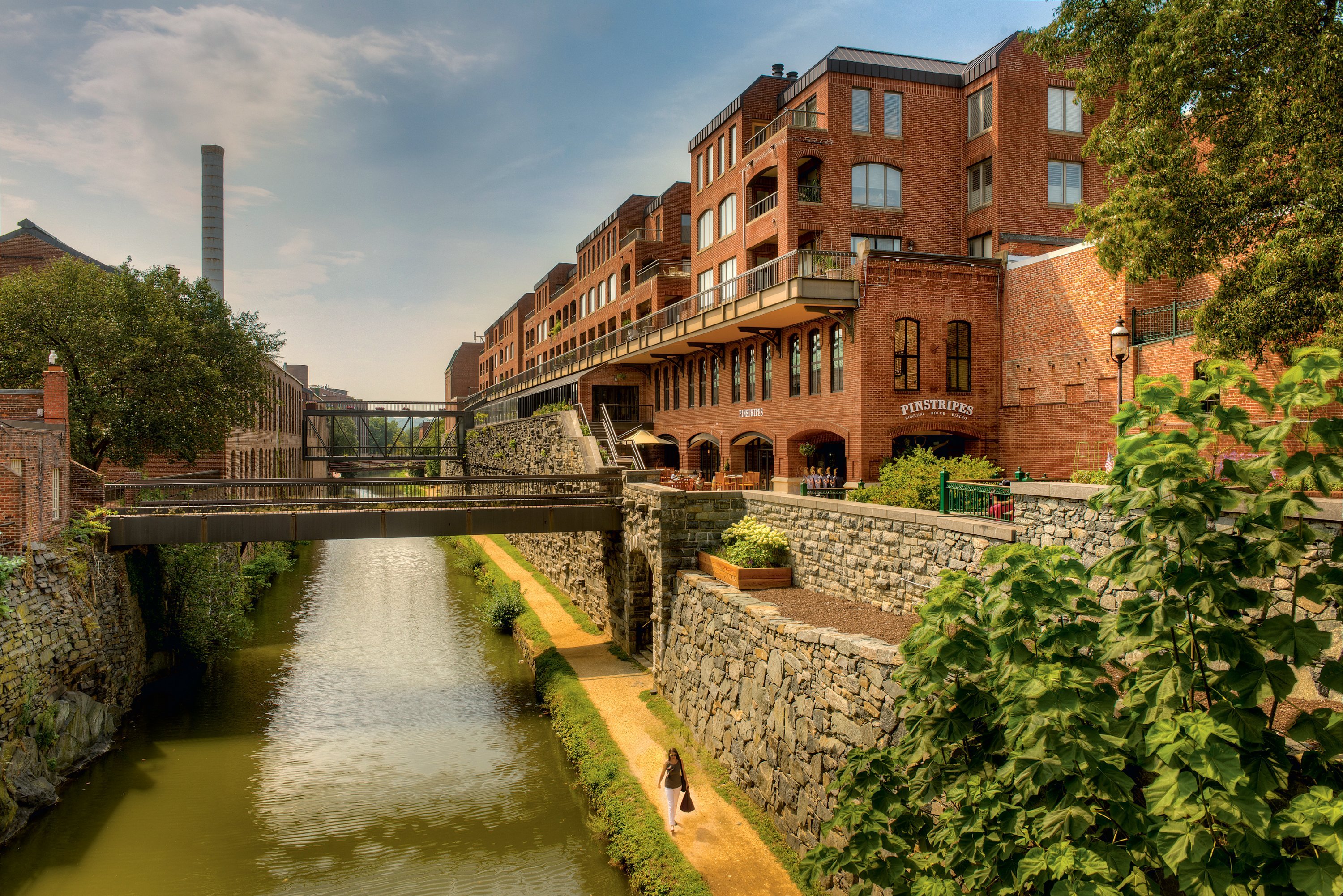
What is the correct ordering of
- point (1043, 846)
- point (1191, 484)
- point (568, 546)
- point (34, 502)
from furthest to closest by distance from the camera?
1. point (568, 546)
2. point (34, 502)
3. point (1043, 846)
4. point (1191, 484)

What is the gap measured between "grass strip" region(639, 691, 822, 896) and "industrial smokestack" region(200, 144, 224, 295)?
39.2 meters

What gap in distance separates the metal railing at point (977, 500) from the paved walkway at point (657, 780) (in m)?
6.45

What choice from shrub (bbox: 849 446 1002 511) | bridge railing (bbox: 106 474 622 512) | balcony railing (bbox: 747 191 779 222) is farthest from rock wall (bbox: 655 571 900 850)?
balcony railing (bbox: 747 191 779 222)

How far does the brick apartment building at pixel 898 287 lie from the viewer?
2095 cm

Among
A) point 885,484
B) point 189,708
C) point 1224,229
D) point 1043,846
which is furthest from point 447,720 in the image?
point 1224,229

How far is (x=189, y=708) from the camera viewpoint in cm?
1883

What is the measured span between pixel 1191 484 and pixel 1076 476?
871 centimetres

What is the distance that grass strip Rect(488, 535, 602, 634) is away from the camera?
25000mm

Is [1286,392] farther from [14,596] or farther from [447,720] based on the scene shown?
[14,596]

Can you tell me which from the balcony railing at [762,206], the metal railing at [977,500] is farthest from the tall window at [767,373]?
the metal railing at [977,500]

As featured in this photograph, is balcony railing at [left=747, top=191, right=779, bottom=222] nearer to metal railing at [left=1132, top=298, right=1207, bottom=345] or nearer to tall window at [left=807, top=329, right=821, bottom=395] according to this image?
tall window at [left=807, top=329, right=821, bottom=395]

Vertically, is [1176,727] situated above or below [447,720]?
above

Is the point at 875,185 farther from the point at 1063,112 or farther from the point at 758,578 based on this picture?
the point at 758,578

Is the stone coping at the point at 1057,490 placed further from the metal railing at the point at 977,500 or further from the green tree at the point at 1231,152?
the green tree at the point at 1231,152
